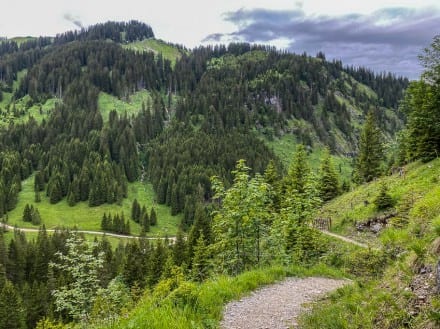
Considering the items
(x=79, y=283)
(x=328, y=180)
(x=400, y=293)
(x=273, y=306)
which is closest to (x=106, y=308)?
(x=79, y=283)

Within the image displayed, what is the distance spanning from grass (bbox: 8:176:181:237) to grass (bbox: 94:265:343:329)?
104815 mm

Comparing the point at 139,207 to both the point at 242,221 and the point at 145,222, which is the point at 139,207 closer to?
the point at 145,222

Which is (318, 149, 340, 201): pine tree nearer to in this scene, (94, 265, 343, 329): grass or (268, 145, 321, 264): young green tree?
(268, 145, 321, 264): young green tree

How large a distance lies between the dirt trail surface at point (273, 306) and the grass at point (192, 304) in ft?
1.16

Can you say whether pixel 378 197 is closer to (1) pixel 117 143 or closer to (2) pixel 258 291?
(2) pixel 258 291

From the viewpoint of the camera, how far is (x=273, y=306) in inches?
492

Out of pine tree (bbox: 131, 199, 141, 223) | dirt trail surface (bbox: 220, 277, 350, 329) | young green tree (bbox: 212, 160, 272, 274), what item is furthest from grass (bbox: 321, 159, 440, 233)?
pine tree (bbox: 131, 199, 141, 223)

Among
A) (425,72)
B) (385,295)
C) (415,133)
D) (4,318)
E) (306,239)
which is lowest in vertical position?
(4,318)

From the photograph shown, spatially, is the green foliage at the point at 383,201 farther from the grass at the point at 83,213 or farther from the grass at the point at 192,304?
the grass at the point at 83,213

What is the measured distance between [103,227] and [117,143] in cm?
6611

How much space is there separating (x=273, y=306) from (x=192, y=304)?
3208mm

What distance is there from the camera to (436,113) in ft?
134

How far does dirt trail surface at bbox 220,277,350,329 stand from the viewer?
432 inches

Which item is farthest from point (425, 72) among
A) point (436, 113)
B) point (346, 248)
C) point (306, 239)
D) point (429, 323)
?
point (429, 323)
